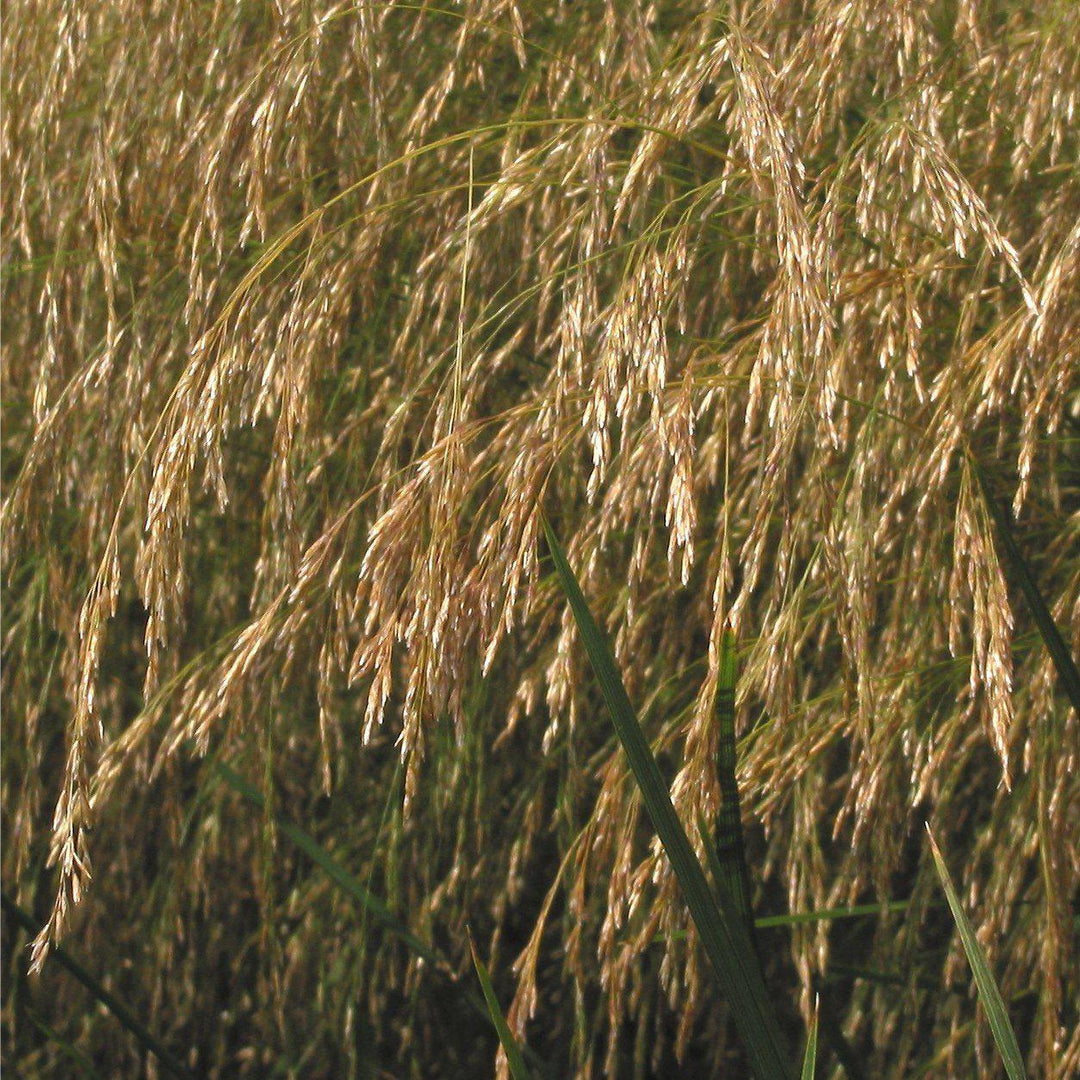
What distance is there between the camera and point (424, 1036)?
1.72m

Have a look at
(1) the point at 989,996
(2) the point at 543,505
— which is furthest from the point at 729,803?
(2) the point at 543,505

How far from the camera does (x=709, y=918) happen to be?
758mm

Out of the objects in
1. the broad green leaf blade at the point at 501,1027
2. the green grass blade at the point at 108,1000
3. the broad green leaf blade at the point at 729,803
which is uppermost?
the broad green leaf blade at the point at 729,803

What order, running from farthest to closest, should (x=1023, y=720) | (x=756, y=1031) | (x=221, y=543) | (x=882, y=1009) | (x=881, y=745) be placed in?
(x=221, y=543), (x=882, y=1009), (x=1023, y=720), (x=881, y=745), (x=756, y=1031)

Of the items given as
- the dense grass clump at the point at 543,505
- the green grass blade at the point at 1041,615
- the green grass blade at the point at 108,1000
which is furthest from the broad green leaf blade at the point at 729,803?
the green grass blade at the point at 108,1000

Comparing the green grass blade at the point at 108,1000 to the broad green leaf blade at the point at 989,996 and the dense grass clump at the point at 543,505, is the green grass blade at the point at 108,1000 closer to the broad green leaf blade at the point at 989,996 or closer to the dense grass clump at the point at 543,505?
the dense grass clump at the point at 543,505

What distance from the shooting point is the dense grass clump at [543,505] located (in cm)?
88

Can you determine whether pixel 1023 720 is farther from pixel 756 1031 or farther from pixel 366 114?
pixel 366 114

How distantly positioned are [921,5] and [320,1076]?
1400 mm

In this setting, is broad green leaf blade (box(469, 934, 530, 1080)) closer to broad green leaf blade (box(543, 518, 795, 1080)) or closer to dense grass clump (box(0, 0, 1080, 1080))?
dense grass clump (box(0, 0, 1080, 1080))

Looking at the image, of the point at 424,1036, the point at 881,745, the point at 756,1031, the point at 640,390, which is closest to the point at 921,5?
the point at 640,390

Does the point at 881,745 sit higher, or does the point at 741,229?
the point at 741,229

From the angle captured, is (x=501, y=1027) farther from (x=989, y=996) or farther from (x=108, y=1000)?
(x=108, y=1000)

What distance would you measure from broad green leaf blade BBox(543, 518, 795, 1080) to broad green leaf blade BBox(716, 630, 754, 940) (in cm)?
3
